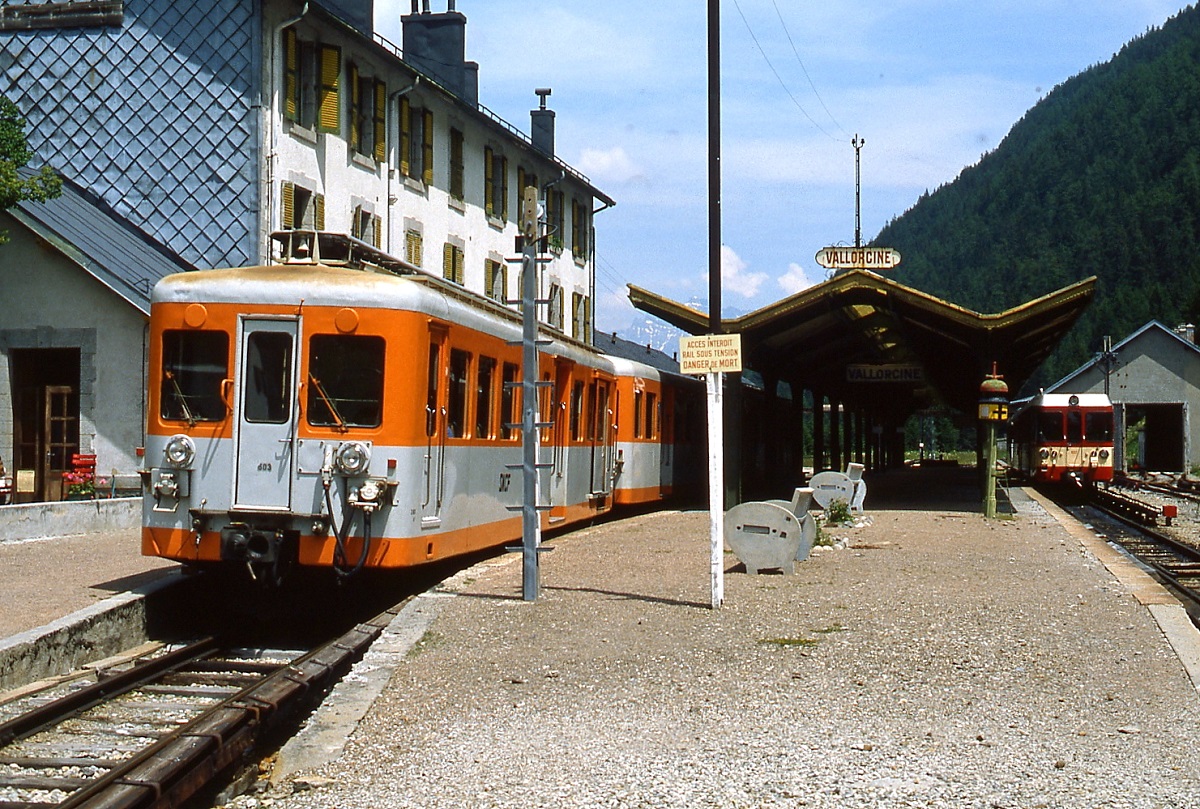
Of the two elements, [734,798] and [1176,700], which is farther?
[1176,700]

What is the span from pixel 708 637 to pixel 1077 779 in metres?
3.85

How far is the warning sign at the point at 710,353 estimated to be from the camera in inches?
434

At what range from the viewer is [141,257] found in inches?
969

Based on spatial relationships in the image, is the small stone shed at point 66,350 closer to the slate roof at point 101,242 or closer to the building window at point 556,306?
the slate roof at point 101,242

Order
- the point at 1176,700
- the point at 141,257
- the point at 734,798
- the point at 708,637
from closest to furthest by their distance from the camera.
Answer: the point at 734,798 < the point at 1176,700 < the point at 708,637 < the point at 141,257

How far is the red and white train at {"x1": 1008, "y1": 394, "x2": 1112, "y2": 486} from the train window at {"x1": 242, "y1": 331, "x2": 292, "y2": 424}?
30044 millimetres

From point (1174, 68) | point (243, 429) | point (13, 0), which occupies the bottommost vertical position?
point (243, 429)

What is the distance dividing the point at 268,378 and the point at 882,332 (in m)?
21.2

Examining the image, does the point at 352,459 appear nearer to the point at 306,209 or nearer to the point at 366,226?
the point at 306,209

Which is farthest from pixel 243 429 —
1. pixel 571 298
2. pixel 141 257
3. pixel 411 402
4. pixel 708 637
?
pixel 571 298

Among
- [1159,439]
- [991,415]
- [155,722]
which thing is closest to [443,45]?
[991,415]

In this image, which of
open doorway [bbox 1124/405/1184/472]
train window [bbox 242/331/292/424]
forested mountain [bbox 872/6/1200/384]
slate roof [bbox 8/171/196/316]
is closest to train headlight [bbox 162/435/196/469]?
train window [bbox 242/331/292/424]

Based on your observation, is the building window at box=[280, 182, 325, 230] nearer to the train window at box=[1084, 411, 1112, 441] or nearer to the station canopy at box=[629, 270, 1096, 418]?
the station canopy at box=[629, 270, 1096, 418]

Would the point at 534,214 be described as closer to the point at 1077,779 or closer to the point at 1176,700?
the point at 1176,700
